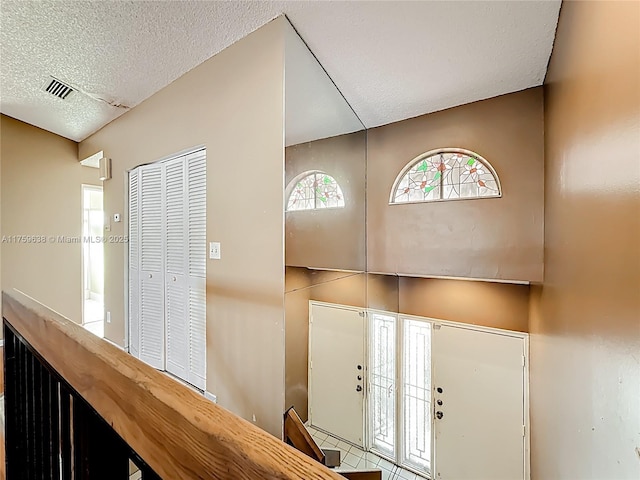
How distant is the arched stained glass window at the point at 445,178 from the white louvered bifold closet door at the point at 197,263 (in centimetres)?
162

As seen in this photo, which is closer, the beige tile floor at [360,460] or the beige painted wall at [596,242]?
the beige painted wall at [596,242]

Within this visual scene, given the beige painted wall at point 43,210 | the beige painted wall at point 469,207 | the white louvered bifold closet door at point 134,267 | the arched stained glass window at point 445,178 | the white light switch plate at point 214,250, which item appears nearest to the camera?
the beige painted wall at point 469,207

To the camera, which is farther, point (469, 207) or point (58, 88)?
point (58, 88)

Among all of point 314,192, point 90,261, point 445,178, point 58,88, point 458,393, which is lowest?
point 458,393

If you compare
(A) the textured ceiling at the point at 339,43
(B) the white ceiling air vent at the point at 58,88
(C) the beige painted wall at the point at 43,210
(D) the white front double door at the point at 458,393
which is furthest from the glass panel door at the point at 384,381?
(C) the beige painted wall at the point at 43,210

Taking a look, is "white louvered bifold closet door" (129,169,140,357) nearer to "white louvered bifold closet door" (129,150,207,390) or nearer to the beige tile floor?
"white louvered bifold closet door" (129,150,207,390)

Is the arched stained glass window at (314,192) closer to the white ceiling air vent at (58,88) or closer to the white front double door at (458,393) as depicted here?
the white front double door at (458,393)

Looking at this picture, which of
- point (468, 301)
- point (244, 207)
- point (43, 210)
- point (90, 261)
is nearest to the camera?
point (244, 207)

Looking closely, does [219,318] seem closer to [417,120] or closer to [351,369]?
[351,369]

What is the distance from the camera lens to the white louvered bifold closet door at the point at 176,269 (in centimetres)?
265

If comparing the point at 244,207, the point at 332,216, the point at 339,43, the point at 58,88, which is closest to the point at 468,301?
the point at 332,216

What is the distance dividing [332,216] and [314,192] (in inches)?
12.8

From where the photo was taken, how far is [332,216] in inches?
96.2

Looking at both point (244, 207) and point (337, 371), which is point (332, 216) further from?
point (337, 371)
